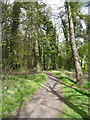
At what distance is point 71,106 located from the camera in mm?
4406

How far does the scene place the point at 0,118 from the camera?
3332 millimetres

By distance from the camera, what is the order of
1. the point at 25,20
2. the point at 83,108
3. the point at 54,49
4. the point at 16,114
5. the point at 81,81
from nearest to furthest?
the point at 16,114, the point at 83,108, the point at 25,20, the point at 81,81, the point at 54,49

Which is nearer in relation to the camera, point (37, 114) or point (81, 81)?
point (37, 114)

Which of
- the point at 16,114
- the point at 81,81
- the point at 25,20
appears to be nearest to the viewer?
the point at 16,114

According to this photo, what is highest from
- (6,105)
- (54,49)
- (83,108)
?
(54,49)

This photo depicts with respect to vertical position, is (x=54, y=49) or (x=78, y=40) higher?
(x=78, y=40)

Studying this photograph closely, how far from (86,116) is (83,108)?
1.94 ft

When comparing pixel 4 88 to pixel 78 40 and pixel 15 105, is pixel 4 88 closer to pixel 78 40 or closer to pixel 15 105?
pixel 15 105

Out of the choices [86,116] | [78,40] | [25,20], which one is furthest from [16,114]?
[78,40]

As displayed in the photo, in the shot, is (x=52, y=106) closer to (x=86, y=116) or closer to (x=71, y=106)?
(x=71, y=106)

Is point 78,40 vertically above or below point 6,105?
above

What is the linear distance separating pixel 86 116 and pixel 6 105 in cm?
298

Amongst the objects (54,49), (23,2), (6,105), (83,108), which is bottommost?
(83,108)

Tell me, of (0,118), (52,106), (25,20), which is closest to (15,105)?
(0,118)
